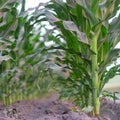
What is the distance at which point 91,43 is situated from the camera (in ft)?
4.04

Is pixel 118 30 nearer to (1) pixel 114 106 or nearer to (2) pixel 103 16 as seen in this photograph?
(2) pixel 103 16

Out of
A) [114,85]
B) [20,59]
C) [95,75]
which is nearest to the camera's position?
[95,75]

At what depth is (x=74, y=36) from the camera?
1.22m

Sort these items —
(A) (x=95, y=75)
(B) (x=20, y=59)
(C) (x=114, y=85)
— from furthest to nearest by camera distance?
(C) (x=114, y=85)
(B) (x=20, y=59)
(A) (x=95, y=75)

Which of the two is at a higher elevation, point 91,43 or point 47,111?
point 91,43

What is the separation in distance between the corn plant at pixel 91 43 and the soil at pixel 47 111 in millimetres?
110

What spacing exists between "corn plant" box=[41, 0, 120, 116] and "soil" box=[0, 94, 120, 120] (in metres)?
0.11

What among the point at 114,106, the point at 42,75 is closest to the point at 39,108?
the point at 42,75

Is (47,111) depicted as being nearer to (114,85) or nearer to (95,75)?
(95,75)

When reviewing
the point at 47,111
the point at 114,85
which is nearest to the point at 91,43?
the point at 47,111

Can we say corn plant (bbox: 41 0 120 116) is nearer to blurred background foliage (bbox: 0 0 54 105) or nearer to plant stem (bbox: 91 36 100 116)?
plant stem (bbox: 91 36 100 116)

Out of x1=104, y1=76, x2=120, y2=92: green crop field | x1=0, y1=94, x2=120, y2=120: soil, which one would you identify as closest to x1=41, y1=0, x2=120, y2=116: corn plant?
x1=0, y1=94, x2=120, y2=120: soil

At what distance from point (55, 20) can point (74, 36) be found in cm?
12

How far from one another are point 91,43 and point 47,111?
324 mm
